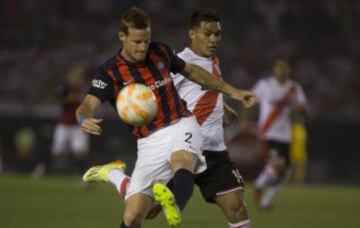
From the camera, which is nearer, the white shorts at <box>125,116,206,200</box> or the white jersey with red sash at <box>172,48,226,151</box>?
the white shorts at <box>125,116,206,200</box>

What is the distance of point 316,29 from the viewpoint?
27.2 metres

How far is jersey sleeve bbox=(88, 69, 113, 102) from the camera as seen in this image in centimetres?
782

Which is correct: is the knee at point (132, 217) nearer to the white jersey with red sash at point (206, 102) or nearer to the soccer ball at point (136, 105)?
the soccer ball at point (136, 105)

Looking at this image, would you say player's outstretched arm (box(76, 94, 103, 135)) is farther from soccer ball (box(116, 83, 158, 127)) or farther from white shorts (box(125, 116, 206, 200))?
white shorts (box(125, 116, 206, 200))

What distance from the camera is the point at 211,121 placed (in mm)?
8727

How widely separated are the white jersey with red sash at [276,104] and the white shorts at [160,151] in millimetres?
8242

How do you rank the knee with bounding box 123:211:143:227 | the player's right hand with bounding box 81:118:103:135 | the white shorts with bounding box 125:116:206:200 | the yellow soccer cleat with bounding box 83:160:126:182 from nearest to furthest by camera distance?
the player's right hand with bounding box 81:118:103:135, the knee with bounding box 123:211:143:227, the white shorts with bounding box 125:116:206:200, the yellow soccer cleat with bounding box 83:160:126:182

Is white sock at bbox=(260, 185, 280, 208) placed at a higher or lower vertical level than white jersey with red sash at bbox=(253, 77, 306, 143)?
lower

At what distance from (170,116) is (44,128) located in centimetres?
1708

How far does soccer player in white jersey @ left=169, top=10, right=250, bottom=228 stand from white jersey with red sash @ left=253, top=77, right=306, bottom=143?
7238 millimetres

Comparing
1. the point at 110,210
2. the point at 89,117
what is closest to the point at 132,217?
the point at 89,117

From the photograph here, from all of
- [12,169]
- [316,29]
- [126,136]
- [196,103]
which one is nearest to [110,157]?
[126,136]

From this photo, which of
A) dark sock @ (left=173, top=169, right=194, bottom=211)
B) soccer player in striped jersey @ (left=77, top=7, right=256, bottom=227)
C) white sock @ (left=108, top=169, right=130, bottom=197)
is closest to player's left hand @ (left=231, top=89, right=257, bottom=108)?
soccer player in striped jersey @ (left=77, top=7, right=256, bottom=227)

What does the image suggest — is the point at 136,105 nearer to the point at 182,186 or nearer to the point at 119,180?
the point at 182,186
